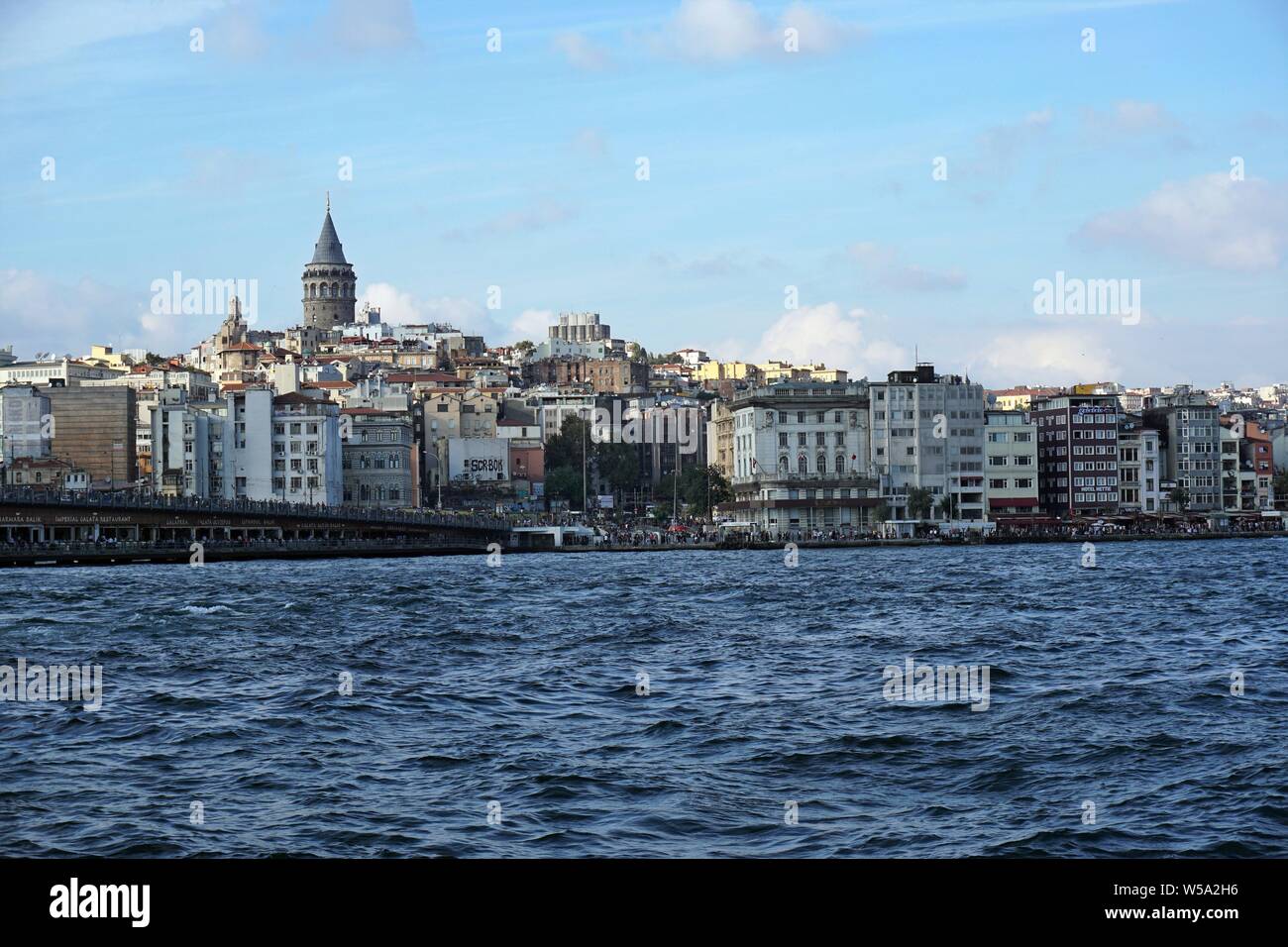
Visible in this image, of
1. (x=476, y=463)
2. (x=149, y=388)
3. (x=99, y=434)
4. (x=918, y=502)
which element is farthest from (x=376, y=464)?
(x=918, y=502)

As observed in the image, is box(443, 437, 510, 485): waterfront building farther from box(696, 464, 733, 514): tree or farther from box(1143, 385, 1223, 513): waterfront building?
box(1143, 385, 1223, 513): waterfront building

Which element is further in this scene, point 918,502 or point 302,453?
point 302,453

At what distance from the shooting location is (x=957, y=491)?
116 meters

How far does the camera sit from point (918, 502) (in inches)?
4454

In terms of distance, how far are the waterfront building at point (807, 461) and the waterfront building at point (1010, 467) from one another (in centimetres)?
870

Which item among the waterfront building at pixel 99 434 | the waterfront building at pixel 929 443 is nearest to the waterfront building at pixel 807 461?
the waterfront building at pixel 929 443

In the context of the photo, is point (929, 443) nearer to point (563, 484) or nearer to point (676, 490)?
point (676, 490)

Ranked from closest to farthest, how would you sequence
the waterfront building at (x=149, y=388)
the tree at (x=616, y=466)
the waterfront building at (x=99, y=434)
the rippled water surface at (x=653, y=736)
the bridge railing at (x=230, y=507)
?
the rippled water surface at (x=653, y=736) → the bridge railing at (x=230, y=507) → the waterfront building at (x=99, y=434) → the waterfront building at (x=149, y=388) → the tree at (x=616, y=466)

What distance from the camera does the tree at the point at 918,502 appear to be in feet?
371

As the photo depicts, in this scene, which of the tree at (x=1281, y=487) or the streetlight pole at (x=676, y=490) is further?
the tree at (x=1281, y=487)

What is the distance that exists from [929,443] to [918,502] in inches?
222

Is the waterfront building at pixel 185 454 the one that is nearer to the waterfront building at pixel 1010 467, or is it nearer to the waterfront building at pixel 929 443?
the waterfront building at pixel 929 443

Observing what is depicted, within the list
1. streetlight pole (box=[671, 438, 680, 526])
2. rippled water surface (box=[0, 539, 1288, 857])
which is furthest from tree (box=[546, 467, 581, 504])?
rippled water surface (box=[0, 539, 1288, 857])
